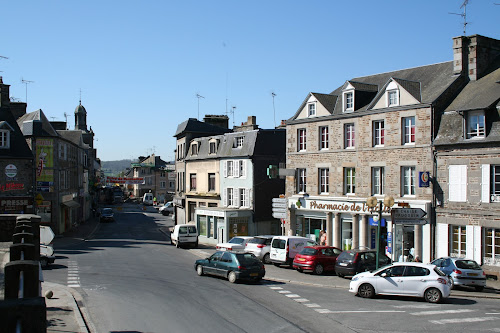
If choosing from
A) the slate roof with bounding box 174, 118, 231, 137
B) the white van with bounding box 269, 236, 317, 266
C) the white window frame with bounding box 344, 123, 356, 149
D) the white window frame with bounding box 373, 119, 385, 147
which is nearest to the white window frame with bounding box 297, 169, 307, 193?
the white window frame with bounding box 344, 123, 356, 149

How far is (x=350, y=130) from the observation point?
3266 centimetres

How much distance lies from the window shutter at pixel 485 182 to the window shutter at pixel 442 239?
2650 mm

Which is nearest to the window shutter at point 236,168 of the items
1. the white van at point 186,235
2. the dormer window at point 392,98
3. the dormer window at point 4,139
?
the white van at point 186,235

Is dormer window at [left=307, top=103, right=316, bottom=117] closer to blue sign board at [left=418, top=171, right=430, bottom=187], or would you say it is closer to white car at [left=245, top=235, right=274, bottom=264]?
Answer: white car at [left=245, top=235, right=274, bottom=264]

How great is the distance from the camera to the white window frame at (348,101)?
32537 millimetres

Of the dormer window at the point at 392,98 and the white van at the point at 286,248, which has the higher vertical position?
the dormer window at the point at 392,98

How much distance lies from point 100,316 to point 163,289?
5.01 m

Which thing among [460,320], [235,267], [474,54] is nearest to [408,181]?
[474,54]

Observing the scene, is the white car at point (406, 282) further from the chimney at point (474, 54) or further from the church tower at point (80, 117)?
the church tower at point (80, 117)

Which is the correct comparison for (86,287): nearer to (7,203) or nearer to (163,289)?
(163,289)

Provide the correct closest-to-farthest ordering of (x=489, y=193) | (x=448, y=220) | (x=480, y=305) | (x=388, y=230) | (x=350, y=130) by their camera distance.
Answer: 1. (x=480, y=305)
2. (x=489, y=193)
3. (x=448, y=220)
4. (x=388, y=230)
5. (x=350, y=130)

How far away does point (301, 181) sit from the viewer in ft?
118

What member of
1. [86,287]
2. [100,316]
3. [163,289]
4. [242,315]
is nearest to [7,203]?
[86,287]

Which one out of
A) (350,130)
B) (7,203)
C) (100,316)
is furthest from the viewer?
(7,203)
